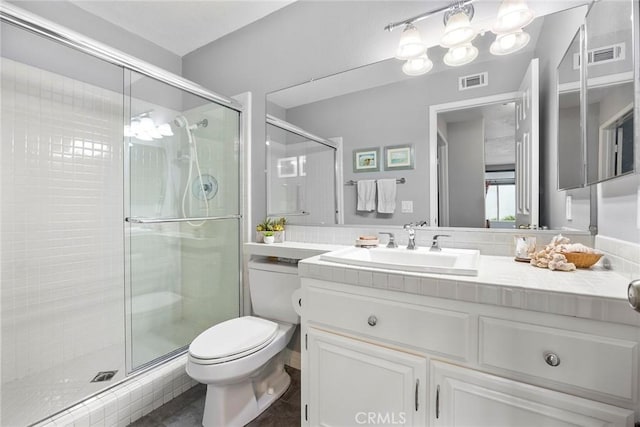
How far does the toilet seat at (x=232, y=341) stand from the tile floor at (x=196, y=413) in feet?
1.37

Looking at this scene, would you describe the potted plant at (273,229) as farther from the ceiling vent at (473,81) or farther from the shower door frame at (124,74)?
the ceiling vent at (473,81)

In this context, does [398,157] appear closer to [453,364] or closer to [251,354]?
[453,364]

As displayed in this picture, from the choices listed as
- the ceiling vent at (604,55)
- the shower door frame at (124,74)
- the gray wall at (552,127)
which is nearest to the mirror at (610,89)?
the ceiling vent at (604,55)

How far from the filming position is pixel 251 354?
1.38 m

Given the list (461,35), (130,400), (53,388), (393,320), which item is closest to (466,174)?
(461,35)

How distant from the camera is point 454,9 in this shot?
4.58 ft

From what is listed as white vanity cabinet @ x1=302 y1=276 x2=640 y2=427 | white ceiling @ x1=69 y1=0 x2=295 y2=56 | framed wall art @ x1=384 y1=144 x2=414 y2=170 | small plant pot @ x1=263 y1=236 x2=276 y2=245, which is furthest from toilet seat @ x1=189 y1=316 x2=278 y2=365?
white ceiling @ x1=69 y1=0 x2=295 y2=56

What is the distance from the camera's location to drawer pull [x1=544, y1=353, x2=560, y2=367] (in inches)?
31.1

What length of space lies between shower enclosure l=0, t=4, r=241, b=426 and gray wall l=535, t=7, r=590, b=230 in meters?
1.83

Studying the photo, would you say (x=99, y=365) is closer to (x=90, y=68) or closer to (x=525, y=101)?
(x=90, y=68)

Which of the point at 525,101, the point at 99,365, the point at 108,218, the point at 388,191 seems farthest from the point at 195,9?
the point at 99,365

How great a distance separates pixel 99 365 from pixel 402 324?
1950 mm

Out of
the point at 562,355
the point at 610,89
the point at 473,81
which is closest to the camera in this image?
the point at 562,355

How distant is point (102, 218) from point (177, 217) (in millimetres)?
577
